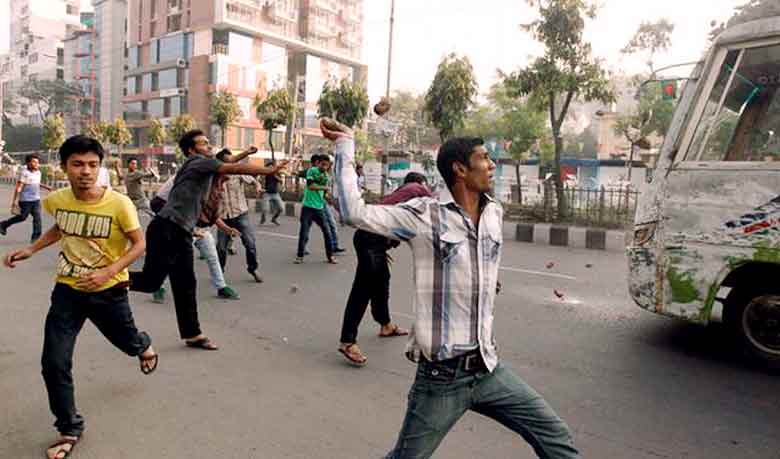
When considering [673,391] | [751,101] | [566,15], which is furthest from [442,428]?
[566,15]

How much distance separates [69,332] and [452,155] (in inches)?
84.7

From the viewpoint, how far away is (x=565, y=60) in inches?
594

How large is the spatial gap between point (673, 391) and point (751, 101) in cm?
221

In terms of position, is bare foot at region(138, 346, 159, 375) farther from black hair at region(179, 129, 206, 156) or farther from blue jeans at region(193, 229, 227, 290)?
blue jeans at region(193, 229, 227, 290)

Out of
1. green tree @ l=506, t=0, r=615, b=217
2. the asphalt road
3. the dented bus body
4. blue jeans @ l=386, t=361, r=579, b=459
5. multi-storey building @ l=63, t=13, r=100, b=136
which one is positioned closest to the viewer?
blue jeans @ l=386, t=361, r=579, b=459

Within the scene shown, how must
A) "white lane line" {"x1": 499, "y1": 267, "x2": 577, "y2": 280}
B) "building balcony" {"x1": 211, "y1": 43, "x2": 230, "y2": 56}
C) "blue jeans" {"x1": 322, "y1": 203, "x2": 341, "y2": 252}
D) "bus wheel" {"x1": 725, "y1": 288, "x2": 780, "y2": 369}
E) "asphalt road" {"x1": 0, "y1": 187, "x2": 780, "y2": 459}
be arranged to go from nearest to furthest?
1. "asphalt road" {"x1": 0, "y1": 187, "x2": 780, "y2": 459}
2. "bus wheel" {"x1": 725, "y1": 288, "x2": 780, "y2": 369}
3. "white lane line" {"x1": 499, "y1": 267, "x2": 577, "y2": 280}
4. "blue jeans" {"x1": 322, "y1": 203, "x2": 341, "y2": 252}
5. "building balcony" {"x1": 211, "y1": 43, "x2": 230, "y2": 56}

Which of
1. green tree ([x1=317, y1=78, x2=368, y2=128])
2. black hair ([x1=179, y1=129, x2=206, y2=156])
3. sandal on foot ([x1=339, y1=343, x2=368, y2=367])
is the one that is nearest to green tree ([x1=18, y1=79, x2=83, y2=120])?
green tree ([x1=317, y1=78, x2=368, y2=128])

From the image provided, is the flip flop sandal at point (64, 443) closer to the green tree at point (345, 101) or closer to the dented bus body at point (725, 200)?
the dented bus body at point (725, 200)

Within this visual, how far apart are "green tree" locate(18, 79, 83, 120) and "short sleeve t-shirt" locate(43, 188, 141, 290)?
78458mm

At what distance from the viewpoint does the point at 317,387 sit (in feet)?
13.1

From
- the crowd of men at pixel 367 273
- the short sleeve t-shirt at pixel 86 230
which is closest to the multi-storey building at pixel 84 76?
the crowd of men at pixel 367 273

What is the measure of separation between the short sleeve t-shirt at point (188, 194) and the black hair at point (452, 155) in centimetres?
283

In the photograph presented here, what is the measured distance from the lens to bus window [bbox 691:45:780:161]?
440cm

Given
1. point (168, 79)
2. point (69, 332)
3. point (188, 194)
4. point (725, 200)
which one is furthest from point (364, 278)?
point (168, 79)
